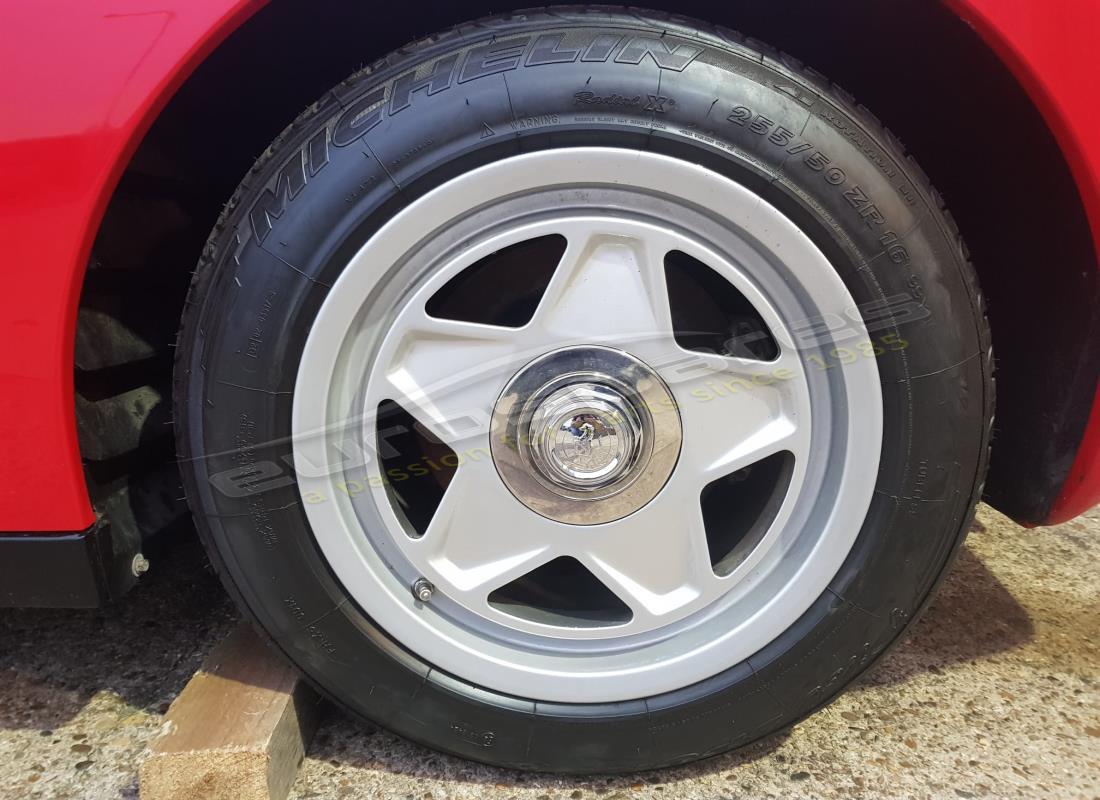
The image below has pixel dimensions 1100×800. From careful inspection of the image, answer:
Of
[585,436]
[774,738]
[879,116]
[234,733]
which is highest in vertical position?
[879,116]

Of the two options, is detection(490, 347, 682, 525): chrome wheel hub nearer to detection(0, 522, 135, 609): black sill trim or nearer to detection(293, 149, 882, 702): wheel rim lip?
detection(293, 149, 882, 702): wheel rim lip

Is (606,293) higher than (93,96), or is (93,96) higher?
(93,96)

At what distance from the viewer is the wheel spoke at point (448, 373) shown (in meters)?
1.02

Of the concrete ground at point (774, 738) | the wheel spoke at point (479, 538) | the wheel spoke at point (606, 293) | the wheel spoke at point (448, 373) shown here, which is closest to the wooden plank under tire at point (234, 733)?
the concrete ground at point (774, 738)

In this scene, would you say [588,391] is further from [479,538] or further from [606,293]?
[479,538]

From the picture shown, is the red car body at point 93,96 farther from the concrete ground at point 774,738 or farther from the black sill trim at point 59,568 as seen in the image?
the concrete ground at point 774,738

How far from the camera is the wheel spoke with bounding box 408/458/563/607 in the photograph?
1.06 meters

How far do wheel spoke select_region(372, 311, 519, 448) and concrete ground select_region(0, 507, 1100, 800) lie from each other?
2.03ft

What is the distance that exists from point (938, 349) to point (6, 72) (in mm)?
1307

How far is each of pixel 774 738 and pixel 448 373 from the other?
2.83 feet

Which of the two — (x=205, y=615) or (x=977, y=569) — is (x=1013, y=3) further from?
(x=205, y=615)

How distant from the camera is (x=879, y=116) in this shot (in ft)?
4.12

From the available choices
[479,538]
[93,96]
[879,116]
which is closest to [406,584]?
[479,538]

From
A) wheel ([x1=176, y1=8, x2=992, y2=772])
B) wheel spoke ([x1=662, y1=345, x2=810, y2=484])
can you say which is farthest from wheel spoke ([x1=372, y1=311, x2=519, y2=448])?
wheel spoke ([x1=662, y1=345, x2=810, y2=484])
